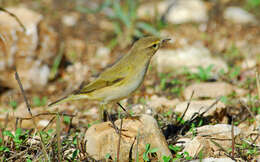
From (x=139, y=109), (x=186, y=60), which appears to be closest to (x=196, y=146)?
(x=139, y=109)

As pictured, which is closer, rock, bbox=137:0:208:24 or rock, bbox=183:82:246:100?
rock, bbox=183:82:246:100

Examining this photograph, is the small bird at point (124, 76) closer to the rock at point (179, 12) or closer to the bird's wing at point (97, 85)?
the bird's wing at point (97, 85)

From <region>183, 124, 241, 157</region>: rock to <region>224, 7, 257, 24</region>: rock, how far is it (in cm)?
573

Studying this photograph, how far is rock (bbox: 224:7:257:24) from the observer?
370 inches

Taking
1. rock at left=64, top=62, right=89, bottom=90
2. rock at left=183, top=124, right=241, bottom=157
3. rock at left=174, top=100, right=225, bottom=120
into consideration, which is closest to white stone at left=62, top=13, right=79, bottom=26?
rock at left=64, top=62, right=89, bottom=90

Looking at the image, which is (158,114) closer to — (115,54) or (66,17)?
(115,54)

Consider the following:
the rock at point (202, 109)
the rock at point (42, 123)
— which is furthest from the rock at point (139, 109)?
the rock at point (42, 123)

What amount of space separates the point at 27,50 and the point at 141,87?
2076 millimetres

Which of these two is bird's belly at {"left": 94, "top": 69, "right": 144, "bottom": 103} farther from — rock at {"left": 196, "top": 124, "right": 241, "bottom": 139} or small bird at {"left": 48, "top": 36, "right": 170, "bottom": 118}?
rock at {"left": 196, "top": 124, "right": 241, "bottom": 139}

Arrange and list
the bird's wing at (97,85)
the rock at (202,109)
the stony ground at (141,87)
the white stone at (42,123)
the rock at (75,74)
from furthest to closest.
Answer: the rock at (75,74)
the white stone at (42,123)
the rock at (202,109)
the bird's wing at (97,85)
the stony ground at (141,87)

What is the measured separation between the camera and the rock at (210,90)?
5.67 metres

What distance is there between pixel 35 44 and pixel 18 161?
3408 mm

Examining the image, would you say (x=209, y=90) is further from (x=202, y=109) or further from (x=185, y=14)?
(x=185, y=14)

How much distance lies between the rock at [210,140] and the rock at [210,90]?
1393 millimetres
